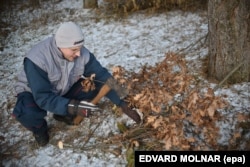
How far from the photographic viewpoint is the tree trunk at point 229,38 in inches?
130

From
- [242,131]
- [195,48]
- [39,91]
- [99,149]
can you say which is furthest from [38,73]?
[195,48]

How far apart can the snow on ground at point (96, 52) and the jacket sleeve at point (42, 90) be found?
1.57ft

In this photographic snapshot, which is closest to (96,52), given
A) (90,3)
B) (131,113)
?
(90,3)

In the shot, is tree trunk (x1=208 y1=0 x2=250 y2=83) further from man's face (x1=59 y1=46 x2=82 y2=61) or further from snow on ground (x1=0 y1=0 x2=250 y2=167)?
man's face (x1=59 y1=46 x2=82 y2=61)

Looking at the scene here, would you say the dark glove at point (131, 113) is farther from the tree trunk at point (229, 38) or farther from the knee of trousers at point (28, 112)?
the tree trunk at point (229, 38)

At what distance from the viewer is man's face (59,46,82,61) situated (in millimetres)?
2973

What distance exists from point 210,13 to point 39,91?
1.85 meters

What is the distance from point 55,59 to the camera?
308 cm

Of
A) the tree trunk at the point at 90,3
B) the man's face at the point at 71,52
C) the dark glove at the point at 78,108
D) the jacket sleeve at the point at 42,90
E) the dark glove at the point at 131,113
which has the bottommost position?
the dark glove at the point at 131,113

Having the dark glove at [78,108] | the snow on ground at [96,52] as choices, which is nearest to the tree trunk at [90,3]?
the snow on ground at [96,52]

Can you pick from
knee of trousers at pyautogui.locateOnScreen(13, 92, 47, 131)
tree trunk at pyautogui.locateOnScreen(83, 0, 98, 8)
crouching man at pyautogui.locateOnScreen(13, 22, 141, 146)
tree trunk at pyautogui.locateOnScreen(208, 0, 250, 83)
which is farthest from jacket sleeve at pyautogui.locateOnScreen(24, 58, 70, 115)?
tree trunk at pyautogui.locateOnScreen(83, 0, 98, 8)

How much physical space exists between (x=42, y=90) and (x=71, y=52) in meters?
0.41

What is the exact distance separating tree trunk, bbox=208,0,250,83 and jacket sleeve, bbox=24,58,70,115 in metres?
1.64

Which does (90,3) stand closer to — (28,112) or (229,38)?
(229,38)
